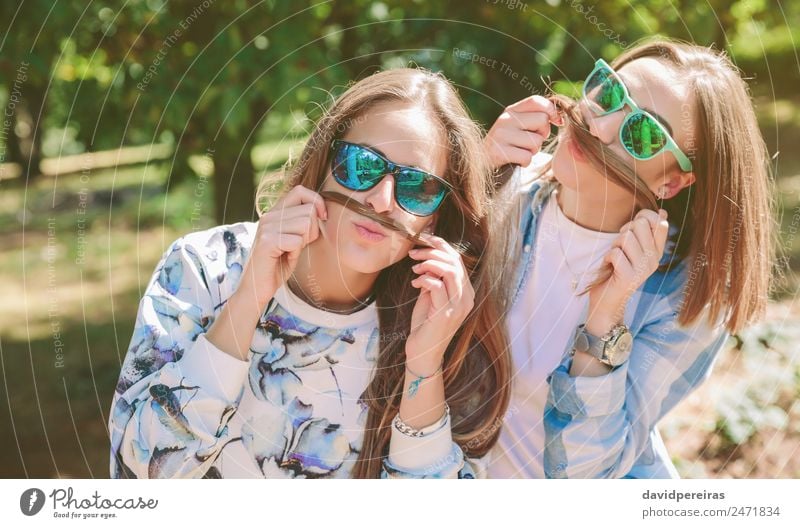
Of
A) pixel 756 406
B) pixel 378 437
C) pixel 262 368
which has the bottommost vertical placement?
pixel 756 406

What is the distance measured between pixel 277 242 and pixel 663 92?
74cm

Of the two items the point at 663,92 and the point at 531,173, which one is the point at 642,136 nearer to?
the point at 663,92

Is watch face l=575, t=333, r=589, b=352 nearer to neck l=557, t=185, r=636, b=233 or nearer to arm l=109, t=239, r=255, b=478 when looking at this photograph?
neck l=557, t=185, r=636, b=233

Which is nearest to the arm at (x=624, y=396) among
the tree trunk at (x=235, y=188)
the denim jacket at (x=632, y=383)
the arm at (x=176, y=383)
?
the denim jacket at (x=632, y=383)

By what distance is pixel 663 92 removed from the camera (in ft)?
4.91

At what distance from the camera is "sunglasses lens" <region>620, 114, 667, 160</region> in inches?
59.1

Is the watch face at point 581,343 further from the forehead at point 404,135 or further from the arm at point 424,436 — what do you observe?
the forehead at point 404,135

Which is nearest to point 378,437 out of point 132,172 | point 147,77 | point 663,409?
point 663,409

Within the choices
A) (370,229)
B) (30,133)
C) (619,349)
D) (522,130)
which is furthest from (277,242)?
(30,133)

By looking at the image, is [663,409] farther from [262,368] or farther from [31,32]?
[31,32]

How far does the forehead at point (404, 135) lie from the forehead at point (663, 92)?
371 millimetres

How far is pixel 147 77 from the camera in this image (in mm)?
2297

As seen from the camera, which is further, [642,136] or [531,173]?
[531,173]

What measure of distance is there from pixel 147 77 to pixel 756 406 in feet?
6.76
